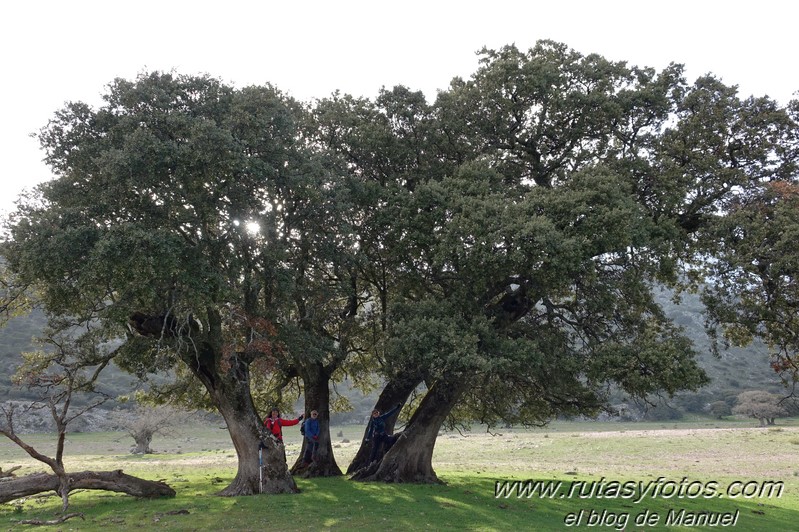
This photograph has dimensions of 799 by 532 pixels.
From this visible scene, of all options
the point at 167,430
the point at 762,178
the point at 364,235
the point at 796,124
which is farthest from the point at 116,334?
the point at 167,430

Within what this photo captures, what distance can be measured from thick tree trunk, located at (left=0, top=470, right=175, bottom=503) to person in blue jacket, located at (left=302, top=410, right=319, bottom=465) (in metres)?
6.82

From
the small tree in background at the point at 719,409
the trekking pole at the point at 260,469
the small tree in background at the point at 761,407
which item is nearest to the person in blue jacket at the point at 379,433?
the trekking pole at the point at 260,469

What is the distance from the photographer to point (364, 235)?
22828mm

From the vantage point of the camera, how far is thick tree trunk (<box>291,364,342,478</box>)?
25523 mm

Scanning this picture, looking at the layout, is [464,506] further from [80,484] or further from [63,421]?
[63,421]

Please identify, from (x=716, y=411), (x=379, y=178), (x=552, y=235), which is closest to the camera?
(x=552, y=235)

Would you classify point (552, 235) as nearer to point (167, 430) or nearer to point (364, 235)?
point (364, 235)

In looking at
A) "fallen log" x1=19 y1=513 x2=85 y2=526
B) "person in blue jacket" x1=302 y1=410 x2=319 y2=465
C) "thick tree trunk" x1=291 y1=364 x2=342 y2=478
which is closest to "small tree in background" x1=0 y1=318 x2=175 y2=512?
"fallen log" x1=19 y1=513 x2=85 y2=526

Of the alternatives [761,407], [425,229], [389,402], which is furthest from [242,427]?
[761,407]

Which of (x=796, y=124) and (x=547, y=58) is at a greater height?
(x=547, y=58)

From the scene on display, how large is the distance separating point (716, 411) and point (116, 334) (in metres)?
112

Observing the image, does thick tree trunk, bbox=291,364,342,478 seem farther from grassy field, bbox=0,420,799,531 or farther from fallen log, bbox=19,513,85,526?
fallen log, bbox=19,513,85,526

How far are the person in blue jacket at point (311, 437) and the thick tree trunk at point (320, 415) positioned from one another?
0.14 meters

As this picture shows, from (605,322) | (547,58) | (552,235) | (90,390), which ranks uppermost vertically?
(547,58)
